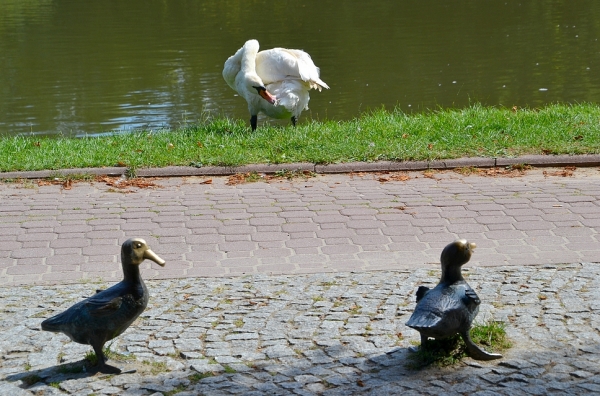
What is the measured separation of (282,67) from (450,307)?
23.2 feet

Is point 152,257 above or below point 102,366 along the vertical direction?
above

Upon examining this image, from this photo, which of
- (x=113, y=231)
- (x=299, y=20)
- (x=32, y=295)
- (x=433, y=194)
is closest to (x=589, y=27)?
(x=299, y=20)

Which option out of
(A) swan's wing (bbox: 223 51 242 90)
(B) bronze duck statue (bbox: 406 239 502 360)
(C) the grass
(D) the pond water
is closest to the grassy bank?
(A) swan's wing (bbox: 223 51 242 90)

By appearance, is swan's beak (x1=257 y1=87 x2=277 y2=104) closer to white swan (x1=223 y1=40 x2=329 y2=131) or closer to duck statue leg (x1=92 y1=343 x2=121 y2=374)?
white swan (x1=223 y1=40 x2=329 y2=131)

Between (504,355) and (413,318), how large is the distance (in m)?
0.63

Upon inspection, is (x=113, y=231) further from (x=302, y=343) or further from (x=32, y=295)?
(x=302, y=343)

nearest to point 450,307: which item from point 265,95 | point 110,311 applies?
point 110,311

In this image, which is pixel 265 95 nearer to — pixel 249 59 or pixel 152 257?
pixel 249 59

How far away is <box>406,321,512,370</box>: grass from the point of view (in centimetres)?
457

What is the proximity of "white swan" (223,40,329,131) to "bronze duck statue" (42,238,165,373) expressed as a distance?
6480 millimetres

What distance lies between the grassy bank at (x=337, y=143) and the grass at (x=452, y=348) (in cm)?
433

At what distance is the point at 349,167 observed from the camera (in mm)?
8906

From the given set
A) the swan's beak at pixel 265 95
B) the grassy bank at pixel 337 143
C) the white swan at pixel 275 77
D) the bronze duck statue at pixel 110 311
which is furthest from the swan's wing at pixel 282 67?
the bronze duck statue at pixel 110 311

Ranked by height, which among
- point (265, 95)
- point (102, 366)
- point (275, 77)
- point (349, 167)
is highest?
point (275, 77)
